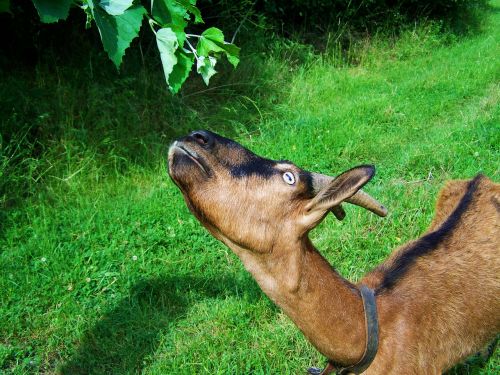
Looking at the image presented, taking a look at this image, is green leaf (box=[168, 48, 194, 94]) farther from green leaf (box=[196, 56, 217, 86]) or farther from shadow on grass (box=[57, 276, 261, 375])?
shadow on grass (box=[57, 276, 261, 375])

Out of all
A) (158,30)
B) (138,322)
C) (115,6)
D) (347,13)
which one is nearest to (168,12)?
(158,30)

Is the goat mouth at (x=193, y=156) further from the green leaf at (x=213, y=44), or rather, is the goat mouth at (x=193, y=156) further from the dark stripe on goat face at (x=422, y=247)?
the dark stripe on goat face at (x=422, y=247)

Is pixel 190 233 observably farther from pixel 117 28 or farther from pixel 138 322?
pixel 117 28

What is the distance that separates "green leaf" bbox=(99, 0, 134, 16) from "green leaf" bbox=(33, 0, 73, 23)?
13 cm

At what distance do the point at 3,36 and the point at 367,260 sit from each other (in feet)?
14.8

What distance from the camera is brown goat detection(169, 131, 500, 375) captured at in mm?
2244

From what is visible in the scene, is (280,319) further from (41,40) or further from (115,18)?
(41,40)

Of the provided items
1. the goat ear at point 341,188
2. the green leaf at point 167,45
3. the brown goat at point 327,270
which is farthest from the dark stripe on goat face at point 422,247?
the green leaf at point 167,45

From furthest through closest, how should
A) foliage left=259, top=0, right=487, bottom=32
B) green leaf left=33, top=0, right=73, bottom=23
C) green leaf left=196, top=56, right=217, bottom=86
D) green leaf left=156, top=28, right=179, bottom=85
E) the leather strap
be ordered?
foliage left=259, top=0, right=487, bottom=32
the leather strap
green leaf left=196, top=56, right=217, bottom=86
green leaf left=156, top=28, right=179, bottom=85
green leaf left=33, top=0, right=73, bottom=23

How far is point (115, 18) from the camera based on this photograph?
6.72 feet

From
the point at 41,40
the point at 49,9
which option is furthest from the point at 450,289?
the point at 41,40

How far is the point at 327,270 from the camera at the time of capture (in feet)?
8.23

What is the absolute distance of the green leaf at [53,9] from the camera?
6.30ft

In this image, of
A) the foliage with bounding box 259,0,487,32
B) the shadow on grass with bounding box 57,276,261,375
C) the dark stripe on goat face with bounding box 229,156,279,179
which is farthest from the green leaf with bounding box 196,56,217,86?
the foliage with bounding box 259,0,487,32
